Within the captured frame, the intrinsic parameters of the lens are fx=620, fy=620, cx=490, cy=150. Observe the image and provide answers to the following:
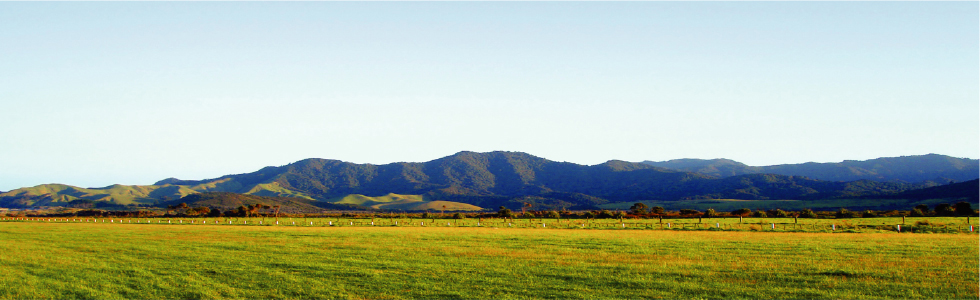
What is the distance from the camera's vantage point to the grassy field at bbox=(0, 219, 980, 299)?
16.0 meters

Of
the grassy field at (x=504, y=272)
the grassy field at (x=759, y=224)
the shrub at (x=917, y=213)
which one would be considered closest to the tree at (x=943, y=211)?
the shrub at (x=917, y=213)

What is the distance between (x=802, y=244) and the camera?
95.8ft

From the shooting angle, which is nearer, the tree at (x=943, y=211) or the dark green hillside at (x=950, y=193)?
the tree at (x=943, y=211)

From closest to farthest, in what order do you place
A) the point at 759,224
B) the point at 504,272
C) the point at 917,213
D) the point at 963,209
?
1. the point at 504,272
2. the point at 759,224
3. the point at 963,209
4. the point at 917,213

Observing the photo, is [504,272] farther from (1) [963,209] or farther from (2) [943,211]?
(1) [963,209]

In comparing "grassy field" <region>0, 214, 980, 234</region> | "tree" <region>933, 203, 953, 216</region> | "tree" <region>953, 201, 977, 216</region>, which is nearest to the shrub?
"tree" <region>933, 203, 953, 216</region>

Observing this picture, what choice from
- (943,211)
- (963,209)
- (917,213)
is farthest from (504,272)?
(963,209)

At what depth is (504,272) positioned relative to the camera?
19312 millimetres

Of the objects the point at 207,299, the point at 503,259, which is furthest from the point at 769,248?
the point at 207,299

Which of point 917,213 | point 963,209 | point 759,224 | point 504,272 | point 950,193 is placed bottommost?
point 917,213

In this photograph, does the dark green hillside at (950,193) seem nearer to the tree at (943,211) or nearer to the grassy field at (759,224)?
the tree at (943,211)

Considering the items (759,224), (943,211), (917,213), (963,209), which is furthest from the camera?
(917,213)

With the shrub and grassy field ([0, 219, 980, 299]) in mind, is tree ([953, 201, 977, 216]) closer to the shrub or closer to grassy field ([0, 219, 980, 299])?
the shrub

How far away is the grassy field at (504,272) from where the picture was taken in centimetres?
1597
